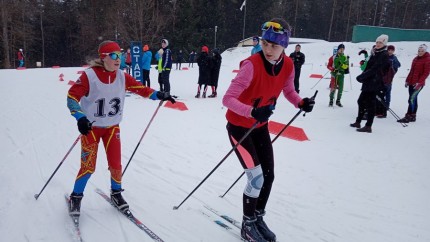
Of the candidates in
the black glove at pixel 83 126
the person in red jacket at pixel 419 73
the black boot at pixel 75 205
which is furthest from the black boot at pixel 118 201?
the person in red jacket at pixel 419 73

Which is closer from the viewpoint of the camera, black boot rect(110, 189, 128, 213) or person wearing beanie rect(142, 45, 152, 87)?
black boot rect(110, 189, 128, 213)

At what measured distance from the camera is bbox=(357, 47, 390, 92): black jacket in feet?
20.5

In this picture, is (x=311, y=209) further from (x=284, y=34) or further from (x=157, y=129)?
(x=157, y=129)

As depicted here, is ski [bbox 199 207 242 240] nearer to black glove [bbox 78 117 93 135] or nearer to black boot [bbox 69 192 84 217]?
black boot [bbox 69 192 84 217]

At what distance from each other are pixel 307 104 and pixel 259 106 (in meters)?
0.46

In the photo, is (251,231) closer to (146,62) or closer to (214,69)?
(214,69)

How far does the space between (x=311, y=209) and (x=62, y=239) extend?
8.95 feet

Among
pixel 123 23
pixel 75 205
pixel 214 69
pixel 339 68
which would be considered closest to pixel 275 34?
pixel 75 205

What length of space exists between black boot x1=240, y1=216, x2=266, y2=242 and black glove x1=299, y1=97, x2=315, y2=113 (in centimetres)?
113

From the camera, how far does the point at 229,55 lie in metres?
30.3

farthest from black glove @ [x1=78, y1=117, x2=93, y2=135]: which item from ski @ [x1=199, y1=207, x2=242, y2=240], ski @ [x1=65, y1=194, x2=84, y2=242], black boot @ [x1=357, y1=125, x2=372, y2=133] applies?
black boot @ [x1=357, y1=125, x2=372, y2=133]

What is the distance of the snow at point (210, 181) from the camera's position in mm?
3197

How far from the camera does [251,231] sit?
287 cm

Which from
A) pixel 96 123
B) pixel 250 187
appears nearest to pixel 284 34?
pixel 250 187
